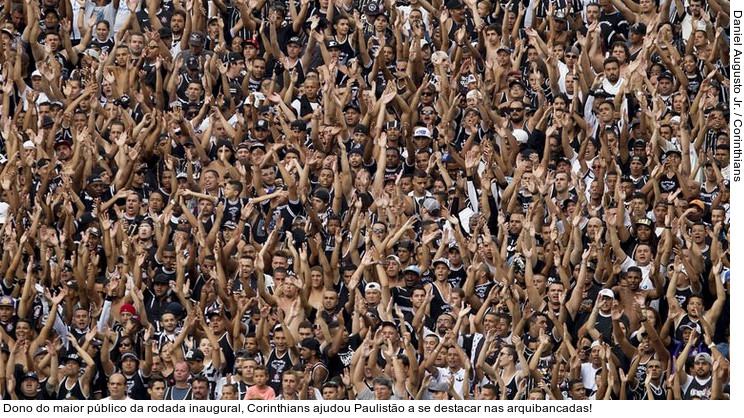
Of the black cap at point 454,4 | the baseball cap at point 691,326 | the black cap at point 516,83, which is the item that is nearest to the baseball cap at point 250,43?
the black cap at point 454,4

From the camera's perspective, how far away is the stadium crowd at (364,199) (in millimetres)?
20156

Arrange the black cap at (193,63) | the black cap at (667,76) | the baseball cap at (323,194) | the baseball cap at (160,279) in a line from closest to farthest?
the baseball cap at (160,279) → the baseball cap at (323,194) → the black cap at (667,76) → the black cap at (193,63)

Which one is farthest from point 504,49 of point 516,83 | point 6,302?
point 6,302

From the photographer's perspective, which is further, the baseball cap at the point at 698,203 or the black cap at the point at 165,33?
the black cap at the point at 165,33

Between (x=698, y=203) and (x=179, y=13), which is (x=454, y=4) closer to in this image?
(x=179, y=13)

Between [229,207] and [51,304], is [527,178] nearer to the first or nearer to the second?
[229,207]

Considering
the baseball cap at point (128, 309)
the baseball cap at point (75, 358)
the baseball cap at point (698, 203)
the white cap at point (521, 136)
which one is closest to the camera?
the baseball cap at point (75, 358)

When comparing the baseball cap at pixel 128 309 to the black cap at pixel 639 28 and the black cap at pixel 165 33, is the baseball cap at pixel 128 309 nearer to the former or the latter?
the black cap at pixel 165 33

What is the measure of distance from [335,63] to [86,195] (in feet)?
8.33

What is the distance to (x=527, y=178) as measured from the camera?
2134 cm

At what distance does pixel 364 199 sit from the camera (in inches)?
838

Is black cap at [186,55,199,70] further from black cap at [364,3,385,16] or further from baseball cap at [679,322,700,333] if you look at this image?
baseball cap at [679,322,700,333]

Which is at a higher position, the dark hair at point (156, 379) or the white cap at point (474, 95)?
the white cap at point (474, 95)

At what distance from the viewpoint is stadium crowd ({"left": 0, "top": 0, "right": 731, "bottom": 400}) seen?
20156 mm
